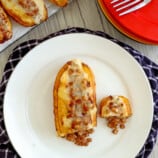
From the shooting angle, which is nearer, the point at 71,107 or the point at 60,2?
the point at 71,107

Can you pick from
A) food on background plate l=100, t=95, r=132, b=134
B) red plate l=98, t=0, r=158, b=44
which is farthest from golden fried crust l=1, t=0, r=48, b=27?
food on background plate l=100, t=95, r=132, b=134

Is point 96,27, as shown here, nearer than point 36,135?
No

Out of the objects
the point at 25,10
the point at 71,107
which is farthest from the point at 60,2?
the point at 71,107

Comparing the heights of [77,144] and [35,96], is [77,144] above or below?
below

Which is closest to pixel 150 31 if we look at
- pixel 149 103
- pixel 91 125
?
pixel 149 103

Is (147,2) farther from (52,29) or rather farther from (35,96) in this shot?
(35,96)

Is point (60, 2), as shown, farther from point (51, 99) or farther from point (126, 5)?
point (51, 99)

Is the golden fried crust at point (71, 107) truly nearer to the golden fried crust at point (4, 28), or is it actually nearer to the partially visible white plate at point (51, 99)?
the partially visible white plate at point (51, 99)
